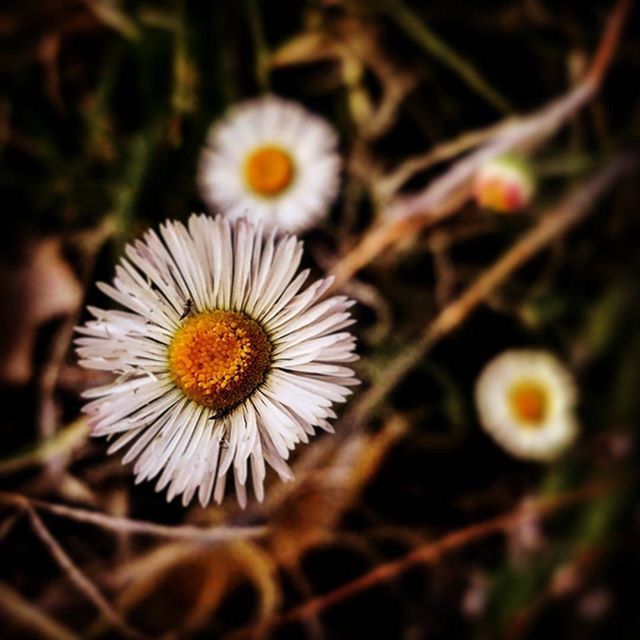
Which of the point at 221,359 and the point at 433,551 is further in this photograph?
the point at 433,551

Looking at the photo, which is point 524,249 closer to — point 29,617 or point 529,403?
point 529,403

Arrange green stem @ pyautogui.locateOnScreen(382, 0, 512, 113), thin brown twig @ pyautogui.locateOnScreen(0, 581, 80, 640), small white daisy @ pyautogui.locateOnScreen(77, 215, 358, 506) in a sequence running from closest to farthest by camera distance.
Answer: small white daisy @ pyautogui.locateOnScreen(77, 215, 358, 506), thin brown twig @ pyautogui.locateOnScreen(0, 581, 80, 640), green stem @ pyautogui.locateOnScreen(382, 0, 512, 113)

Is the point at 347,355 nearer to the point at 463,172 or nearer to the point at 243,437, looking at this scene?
the point at 243,437

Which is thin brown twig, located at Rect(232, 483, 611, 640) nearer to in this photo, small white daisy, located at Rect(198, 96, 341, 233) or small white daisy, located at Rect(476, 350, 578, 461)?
small white daisy, located at Rect(476, 350, 578, 461)

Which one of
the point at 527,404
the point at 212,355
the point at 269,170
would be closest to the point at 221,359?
the point at 212,355

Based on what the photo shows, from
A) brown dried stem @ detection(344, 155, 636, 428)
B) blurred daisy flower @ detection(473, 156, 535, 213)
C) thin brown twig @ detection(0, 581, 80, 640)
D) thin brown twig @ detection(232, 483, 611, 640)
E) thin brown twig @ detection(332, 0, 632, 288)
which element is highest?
thin brown twig @ detection(332, 0, 632, 288)

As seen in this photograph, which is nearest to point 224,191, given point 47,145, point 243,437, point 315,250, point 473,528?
point 315,250

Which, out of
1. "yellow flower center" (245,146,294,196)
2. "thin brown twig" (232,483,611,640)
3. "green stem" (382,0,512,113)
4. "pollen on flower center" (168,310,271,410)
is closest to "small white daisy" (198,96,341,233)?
"yellow flower center" (245,146,294,196)

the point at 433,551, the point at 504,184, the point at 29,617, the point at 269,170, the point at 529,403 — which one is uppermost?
the point at 269,170
